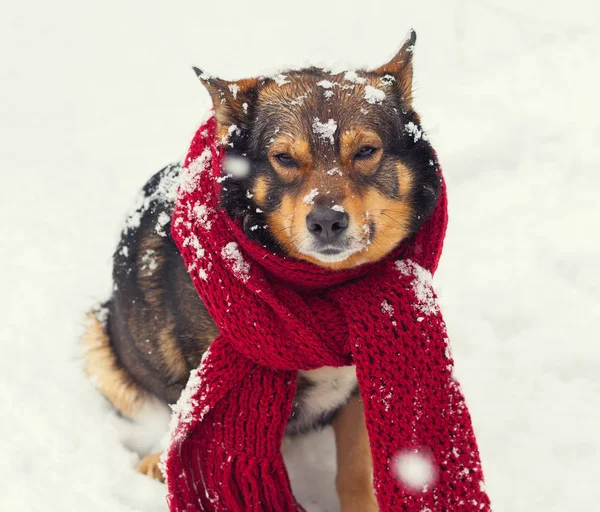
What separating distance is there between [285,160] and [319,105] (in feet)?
0.65

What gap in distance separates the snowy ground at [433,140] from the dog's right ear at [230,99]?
0.34 m

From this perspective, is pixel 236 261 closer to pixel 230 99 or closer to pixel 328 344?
pixel 328 344

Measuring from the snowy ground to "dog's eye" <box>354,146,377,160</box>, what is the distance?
14.3 inches

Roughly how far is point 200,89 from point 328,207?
3.61m

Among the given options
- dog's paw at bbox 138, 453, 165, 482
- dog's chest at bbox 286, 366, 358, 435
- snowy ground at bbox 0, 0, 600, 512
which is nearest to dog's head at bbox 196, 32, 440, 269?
snowy ground at bbox 0, 0, 600, 512

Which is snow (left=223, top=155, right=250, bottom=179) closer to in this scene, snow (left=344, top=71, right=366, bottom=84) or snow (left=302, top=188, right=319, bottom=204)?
snow (left=302, top=188, right=319, bottom=204)

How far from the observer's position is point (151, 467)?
298 centimetres

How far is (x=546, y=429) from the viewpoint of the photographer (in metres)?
3.03

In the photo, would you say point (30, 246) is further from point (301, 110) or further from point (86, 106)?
point (301, 110)

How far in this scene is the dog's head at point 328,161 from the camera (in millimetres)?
Answer: 2236

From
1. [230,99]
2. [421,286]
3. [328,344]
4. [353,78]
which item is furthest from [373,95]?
[328,344]

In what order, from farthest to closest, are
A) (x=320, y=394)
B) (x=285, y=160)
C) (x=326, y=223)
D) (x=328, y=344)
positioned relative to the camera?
1. (x=320, y=394)
2. (x=328, y=344)
3. (x=285, y=160)
4. (x=326, y=223)

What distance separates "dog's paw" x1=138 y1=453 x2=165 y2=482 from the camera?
2.95 meters

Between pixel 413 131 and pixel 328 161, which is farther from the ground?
pixel 413 131
